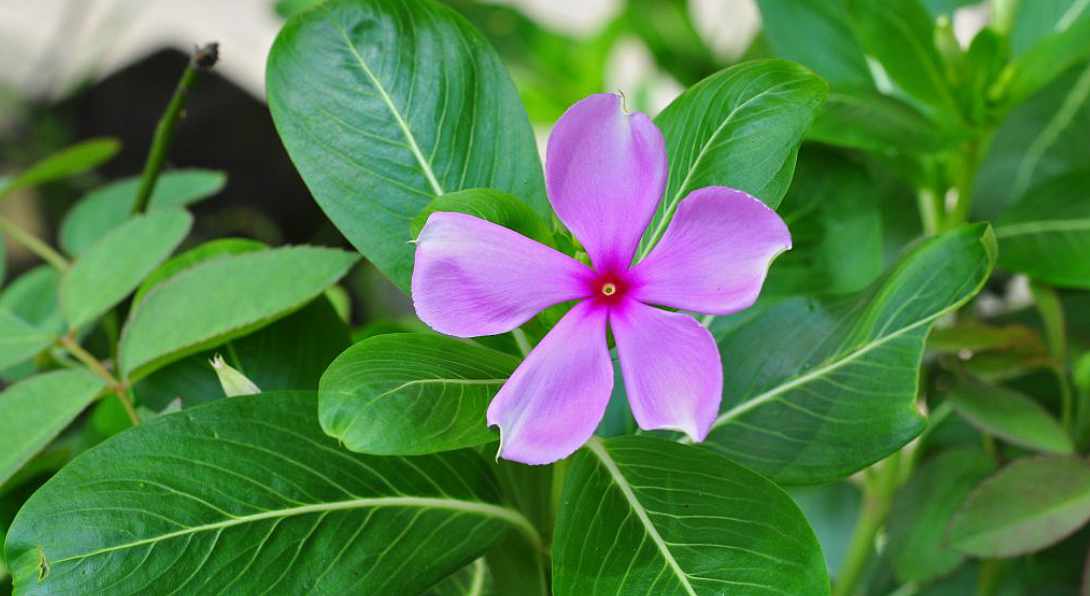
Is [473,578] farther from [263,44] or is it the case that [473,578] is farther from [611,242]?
[263,44]

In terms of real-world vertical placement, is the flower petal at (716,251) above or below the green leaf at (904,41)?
below

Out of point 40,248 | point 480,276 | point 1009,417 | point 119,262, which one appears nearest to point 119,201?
point 40,248

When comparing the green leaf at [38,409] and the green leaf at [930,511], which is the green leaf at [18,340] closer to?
the green leaf at [38,409]

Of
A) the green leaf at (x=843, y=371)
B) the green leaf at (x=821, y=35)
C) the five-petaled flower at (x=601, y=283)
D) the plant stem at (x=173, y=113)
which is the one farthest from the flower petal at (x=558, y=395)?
the green leaf at (x=821, y=35)

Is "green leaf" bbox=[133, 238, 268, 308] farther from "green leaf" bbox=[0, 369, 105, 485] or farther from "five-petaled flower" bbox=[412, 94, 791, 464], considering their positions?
"five-petaled flower" bbox=[412, 94, 791, 464]

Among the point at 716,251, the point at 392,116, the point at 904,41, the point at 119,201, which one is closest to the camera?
the point at 716,251

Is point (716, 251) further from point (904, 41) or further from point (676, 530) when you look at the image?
point (904, 41)
